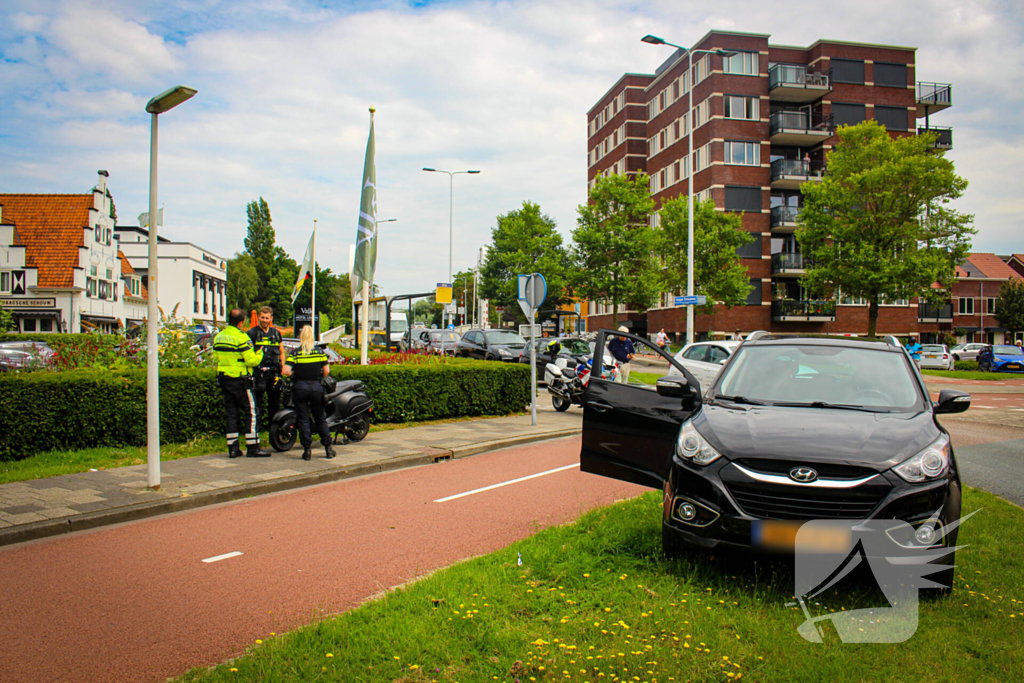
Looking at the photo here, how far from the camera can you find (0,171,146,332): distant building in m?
43.3

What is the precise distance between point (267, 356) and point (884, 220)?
3482cm

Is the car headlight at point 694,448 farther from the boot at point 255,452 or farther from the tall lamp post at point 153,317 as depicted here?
the boot at point 255,452

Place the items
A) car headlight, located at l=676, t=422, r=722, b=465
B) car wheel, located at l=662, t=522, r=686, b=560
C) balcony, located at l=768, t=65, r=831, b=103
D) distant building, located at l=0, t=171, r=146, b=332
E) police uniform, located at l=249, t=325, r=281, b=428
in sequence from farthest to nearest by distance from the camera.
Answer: balcony, located at l=768, t=65, r=831, b=103 < distant building, located at l=0, t=171, r=146, b=332 < police uniform, located at l=249, t=325, r=281, b=428 < car wheel, located at l=662, t=522, r=686, b=560 < car headlight, located at l=676, t=422, r=722, b=465

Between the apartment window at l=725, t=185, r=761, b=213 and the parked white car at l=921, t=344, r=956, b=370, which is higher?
the apartment window at l=725, t=185, r=761, b=213

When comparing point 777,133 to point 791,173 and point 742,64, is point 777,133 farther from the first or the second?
point 742,64

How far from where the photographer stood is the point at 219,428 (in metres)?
10.0

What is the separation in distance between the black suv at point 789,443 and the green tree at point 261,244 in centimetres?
9360

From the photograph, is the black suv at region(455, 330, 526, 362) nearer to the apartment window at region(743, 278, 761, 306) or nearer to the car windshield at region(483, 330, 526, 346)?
the car windshield at region(483, 330, 526, 346)

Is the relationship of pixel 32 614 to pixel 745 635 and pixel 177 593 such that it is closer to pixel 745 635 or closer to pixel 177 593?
pixel 177 593

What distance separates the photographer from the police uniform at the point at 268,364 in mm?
9180

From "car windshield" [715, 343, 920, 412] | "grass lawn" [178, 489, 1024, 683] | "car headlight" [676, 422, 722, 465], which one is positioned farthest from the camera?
"car windshield" [715, 343, 920, 412]

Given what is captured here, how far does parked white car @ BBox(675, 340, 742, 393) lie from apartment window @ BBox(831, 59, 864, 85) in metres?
38.6

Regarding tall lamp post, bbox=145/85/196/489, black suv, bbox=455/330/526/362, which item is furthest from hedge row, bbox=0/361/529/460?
black suv, bbox=455/330/526/362

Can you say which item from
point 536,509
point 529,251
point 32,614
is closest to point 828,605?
point 536,509
